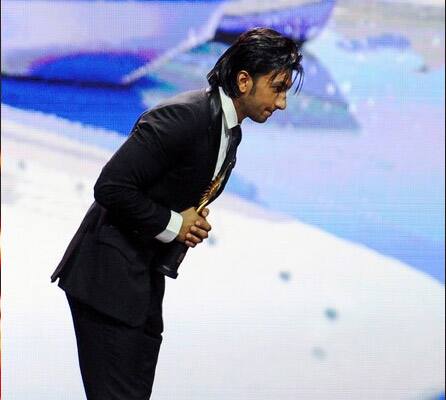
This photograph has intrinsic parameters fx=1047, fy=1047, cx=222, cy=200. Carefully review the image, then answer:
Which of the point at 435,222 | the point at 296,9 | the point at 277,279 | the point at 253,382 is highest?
the point at 296,9

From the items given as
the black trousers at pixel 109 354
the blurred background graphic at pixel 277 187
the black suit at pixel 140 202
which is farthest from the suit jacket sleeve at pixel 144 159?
the blurred background graphic at pixel 277 187

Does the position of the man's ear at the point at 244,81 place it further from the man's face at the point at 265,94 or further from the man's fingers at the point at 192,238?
the man's fingers at the point at 192,238

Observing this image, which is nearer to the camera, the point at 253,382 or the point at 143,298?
the point at 143,298

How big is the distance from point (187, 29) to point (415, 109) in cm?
74

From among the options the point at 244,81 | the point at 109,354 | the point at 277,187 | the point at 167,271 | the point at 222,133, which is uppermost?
the point at 244,81

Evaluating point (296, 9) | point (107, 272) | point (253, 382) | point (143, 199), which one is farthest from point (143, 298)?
point (296, 9)

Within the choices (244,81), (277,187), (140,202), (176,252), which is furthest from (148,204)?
(277,187)

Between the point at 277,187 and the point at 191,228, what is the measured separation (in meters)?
1.29

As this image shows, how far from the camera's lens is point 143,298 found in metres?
1.93

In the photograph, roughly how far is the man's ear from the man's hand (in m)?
0.24

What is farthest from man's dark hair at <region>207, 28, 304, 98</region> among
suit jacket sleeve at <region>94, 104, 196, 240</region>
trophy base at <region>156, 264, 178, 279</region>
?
A: trophy base at <region>156, 264, 178, 279</region>

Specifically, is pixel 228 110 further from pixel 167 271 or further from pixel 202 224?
pixel 167 271

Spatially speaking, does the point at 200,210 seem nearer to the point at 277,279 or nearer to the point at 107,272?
the point at 107,272

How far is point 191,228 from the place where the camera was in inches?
75.1
